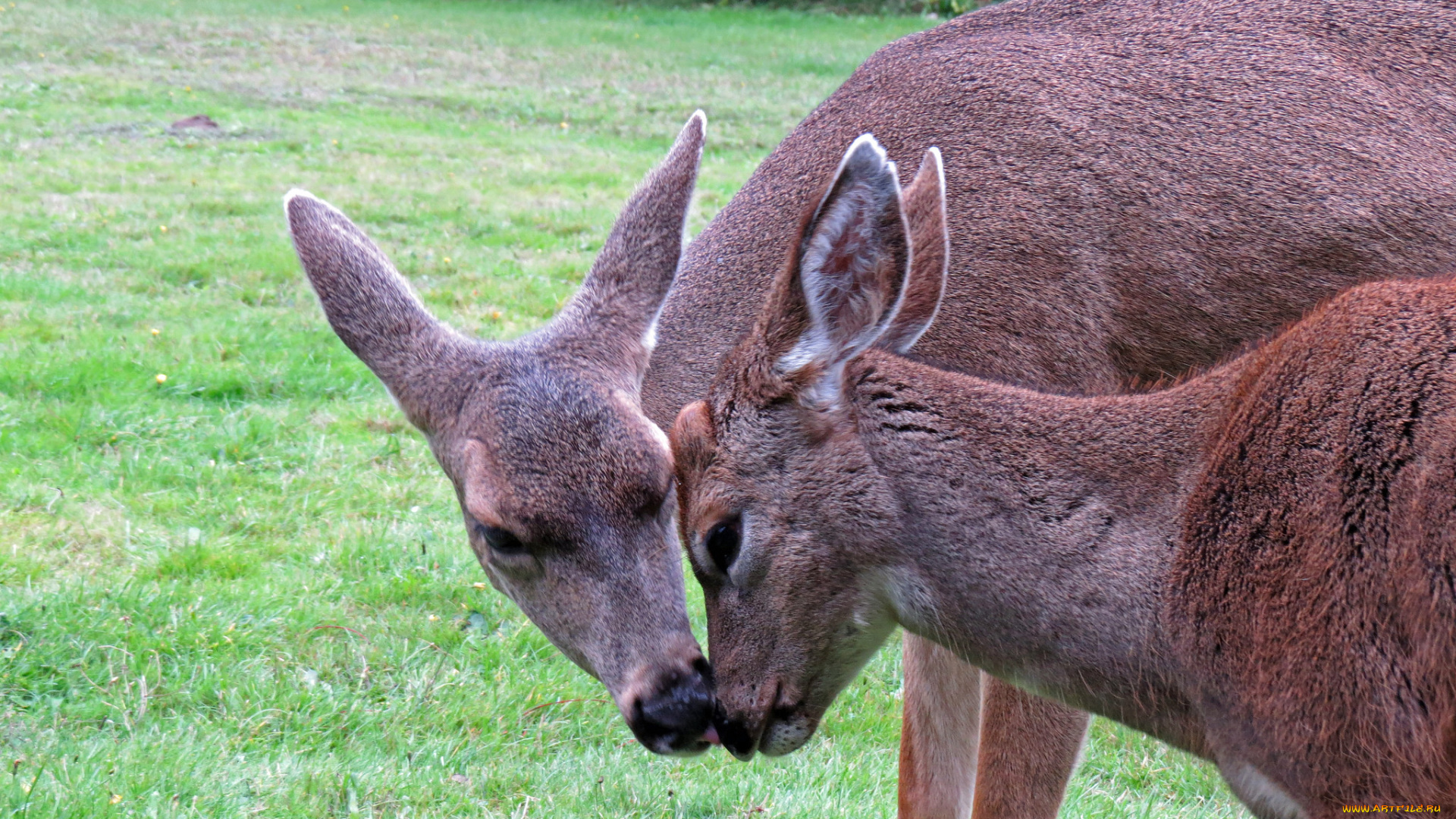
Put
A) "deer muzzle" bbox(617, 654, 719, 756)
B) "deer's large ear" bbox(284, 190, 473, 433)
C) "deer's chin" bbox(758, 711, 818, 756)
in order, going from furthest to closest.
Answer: "deer's large ear" bbox(284, 190, 473, 433), "deer muzzle" bbox(617, 654, 719, 756), "deer's chin" bbox(758, 711, 818, 756)

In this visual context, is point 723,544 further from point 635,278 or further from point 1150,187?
point 1150,187

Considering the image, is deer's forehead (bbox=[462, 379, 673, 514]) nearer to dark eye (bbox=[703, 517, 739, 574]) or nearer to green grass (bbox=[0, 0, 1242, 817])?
dark eye (bbox=[703, 517, 739, 574])

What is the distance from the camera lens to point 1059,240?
4.93 metres

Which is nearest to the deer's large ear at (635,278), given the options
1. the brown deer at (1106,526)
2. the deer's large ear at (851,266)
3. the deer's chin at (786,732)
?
the brown deer at (1106,526)

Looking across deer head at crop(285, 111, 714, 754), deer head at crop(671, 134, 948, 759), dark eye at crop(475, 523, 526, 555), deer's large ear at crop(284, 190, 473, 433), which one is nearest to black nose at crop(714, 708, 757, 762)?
deer head at crop(671, 134, 948, 759)

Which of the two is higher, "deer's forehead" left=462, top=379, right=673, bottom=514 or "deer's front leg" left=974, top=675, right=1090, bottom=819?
"deer's forehead" left=462, top=379, right=673, bottom=514

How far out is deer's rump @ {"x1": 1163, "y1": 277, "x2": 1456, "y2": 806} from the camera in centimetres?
297

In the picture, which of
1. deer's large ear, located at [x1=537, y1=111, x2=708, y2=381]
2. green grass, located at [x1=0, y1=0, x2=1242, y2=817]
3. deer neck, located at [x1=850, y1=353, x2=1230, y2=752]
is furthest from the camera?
green grass, located at [x1=0, y1=0, x2=1242, y2=817]

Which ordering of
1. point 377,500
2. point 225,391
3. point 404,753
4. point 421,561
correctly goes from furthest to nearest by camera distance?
point 225,391, point 377,500, point 421,561, point 404,753

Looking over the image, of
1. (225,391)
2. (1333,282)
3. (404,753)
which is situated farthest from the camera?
(225,391)

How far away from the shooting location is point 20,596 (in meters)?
6.14

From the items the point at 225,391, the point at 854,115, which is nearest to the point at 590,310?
the point at 854,115

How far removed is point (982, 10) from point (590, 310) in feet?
6.53

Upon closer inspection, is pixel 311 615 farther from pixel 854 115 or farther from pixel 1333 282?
pixel 1333 282
